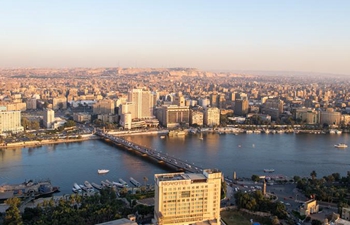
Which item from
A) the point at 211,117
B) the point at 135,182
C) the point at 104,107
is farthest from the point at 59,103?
the point at 135,182

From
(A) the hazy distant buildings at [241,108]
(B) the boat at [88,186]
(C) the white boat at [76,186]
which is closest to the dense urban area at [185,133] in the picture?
(A) the hazy distant buildings at [241,108]

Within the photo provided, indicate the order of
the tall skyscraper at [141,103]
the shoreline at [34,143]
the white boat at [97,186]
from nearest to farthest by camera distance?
the white boat at [97,186] → the shoreline at [34,143] → the tall skyscraper at [141,103]

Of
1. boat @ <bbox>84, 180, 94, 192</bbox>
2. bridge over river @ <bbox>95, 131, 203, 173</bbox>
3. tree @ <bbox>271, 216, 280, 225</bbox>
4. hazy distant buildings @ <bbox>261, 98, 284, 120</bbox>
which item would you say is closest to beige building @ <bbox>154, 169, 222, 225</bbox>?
tree @ <bbox>271, 216, 280, 225</bbox>

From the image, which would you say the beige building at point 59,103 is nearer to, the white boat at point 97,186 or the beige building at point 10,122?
the beige building at point 10,122

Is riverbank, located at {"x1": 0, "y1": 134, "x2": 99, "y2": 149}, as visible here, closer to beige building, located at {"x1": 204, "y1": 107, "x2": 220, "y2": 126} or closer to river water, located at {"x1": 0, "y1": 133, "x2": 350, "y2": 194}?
river water, located at {"x1": 0, "y1": 133, "x2": 350, "y2": 194}

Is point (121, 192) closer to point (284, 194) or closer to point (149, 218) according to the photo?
point (149, 218)

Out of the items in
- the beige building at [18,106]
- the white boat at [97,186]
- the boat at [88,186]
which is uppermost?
the beige building at [18,106]
